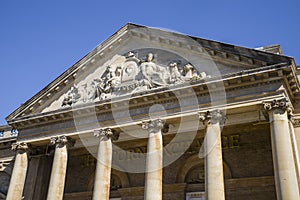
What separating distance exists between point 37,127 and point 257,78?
1266cm

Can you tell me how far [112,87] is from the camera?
63.7ft

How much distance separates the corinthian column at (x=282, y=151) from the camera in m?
13.3

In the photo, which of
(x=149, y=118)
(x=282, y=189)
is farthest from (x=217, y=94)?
(x=282, y=189)

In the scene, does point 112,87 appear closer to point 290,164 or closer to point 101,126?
point 101,126

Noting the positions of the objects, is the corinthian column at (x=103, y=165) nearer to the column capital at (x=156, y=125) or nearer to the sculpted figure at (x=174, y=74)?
the column capital at (x=156, y=125)

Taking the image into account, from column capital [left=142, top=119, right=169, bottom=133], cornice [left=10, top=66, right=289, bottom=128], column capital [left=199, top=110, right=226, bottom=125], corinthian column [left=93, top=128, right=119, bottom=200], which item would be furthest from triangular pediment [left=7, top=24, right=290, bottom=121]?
corinthian column [left=93, top=128, right=119, bottom=200]

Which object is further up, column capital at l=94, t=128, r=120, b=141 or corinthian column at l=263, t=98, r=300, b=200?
column capital at l=94, t=128, r=120, b=141

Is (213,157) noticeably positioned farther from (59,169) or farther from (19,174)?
(19,174)

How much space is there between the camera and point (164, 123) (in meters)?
17.4

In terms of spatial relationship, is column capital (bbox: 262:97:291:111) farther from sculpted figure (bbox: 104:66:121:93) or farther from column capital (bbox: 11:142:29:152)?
column capital (bbox: 11:142:29:152)

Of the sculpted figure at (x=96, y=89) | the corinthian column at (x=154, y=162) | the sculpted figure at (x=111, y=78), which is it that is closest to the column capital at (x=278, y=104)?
the corinthian column at (x=154, y=162)

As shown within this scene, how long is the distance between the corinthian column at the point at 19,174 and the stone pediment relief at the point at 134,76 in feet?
11.7

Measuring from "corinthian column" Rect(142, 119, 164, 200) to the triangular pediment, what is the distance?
78.4 inches

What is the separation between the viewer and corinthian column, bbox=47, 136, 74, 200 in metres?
18.2
